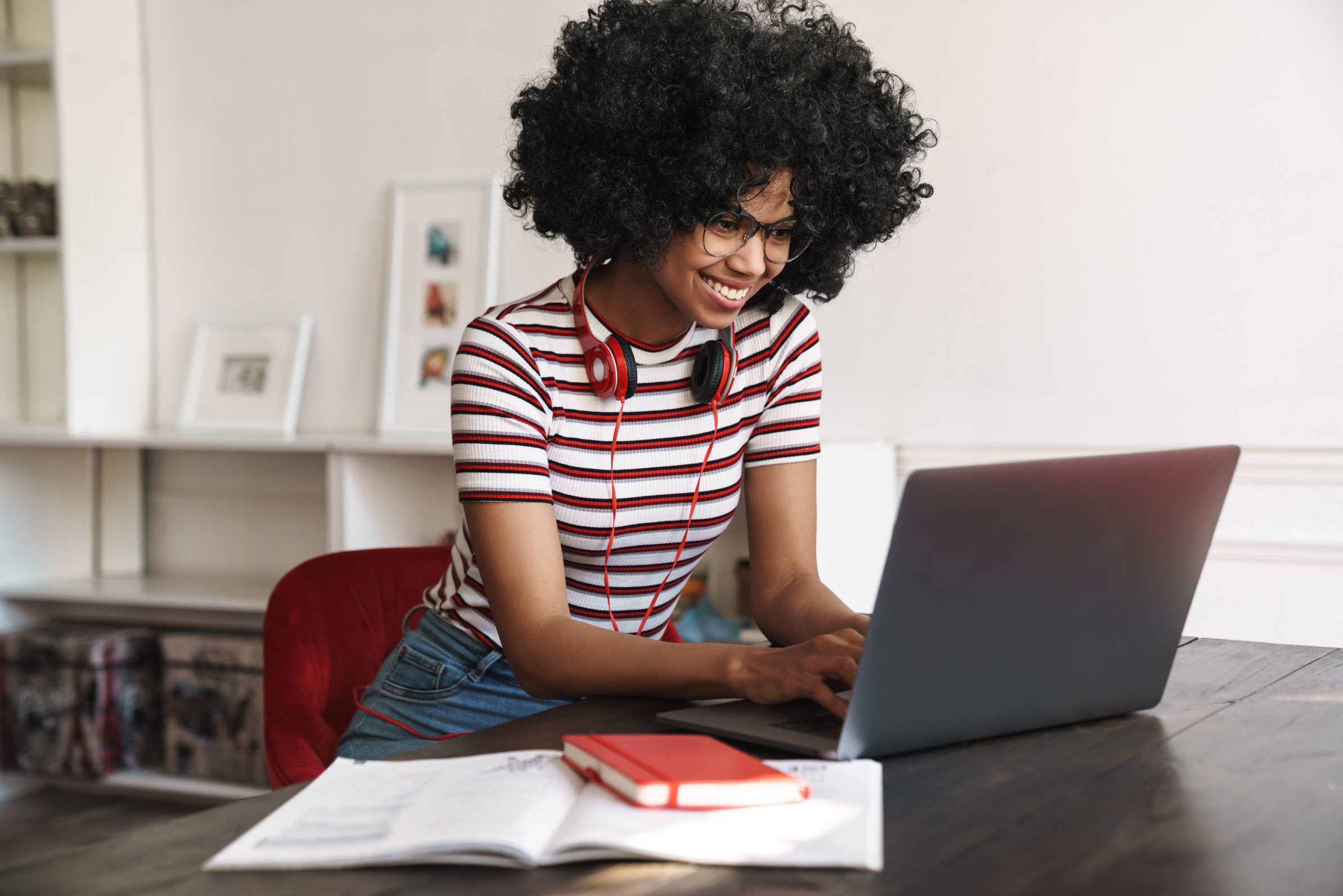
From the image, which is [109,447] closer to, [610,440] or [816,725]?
[610,440]

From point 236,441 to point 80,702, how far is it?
858 millimetres

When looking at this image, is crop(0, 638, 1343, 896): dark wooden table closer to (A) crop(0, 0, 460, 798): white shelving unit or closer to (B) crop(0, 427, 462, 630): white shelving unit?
(B) crop(0, 427, 462, 630): white shelving unit

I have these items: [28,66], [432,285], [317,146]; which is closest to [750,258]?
[432,285]

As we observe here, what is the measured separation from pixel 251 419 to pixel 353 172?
30.9 inches

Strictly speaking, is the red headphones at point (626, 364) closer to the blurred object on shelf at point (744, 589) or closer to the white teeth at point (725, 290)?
the white teeth at point (725, 290)

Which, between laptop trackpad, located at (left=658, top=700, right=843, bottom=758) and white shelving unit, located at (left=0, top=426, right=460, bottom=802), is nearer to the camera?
laptop trackpad, located at (left=658, top=700, right=843, bottom=758)

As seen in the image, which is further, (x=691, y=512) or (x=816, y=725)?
(x=691, y=512)

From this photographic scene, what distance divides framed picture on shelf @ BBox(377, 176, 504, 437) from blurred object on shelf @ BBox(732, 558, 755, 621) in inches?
36.8

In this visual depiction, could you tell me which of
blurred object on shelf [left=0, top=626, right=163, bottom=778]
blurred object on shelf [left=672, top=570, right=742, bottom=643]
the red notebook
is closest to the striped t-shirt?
the red notebook

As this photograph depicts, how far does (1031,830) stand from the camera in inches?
30.9

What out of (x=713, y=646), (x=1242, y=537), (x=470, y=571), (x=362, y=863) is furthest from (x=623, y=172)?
(x=1242, y=537)

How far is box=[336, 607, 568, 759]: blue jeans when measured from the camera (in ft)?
4.65

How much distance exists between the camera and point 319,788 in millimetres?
864

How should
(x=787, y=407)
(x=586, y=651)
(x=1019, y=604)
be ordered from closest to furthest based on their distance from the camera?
(x=1019, y=604)
(x=586, y=651)
(x=787, y=407)
